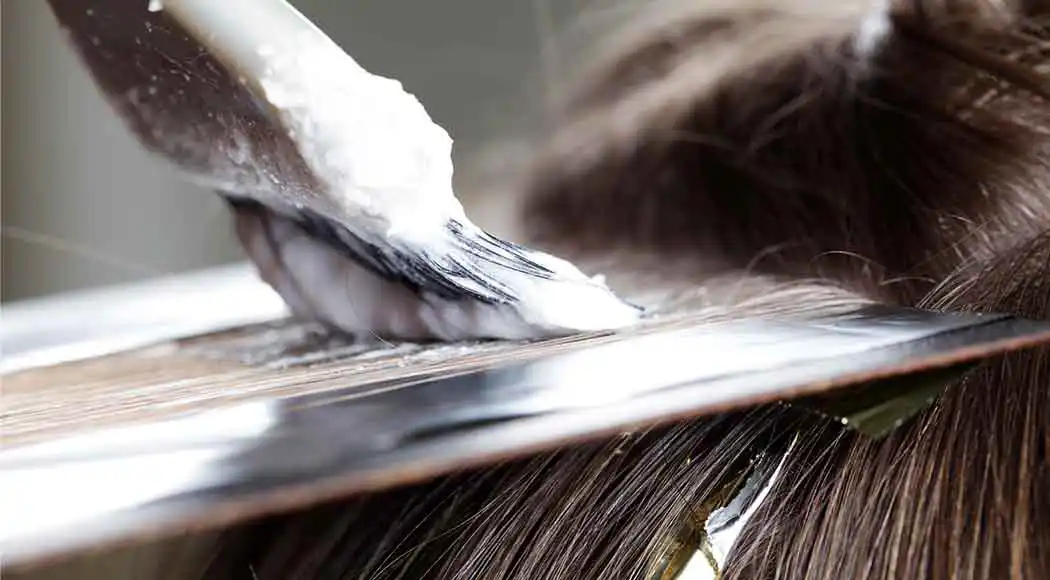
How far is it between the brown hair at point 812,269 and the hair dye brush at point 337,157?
65 mm

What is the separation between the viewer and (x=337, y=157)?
1.05 feet

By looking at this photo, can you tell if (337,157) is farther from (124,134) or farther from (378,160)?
(124,134)

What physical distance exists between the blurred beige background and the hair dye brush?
346mm

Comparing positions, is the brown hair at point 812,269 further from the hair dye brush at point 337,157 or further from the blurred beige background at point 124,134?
the blurred beige background at point 124,134

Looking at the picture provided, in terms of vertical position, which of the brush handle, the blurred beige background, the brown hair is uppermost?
the blurred beige background

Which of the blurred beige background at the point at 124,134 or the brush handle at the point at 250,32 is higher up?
the blurred beige background at the point at 124,134

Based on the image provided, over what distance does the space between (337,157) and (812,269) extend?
261 millimetres

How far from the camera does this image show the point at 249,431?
0.73 feet

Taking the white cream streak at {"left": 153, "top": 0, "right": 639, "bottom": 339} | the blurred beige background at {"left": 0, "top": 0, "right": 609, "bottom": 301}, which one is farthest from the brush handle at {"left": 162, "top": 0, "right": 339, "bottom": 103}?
the blurred beige background at {"left": 0, "top": 0, "right": 609, "bottom": 301}

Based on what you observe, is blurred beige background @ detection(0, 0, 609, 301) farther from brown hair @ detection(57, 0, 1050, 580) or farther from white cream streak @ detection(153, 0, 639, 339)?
white cream streak @ detection(153, 0, 639, 339)

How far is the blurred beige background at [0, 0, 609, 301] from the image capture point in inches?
30.8

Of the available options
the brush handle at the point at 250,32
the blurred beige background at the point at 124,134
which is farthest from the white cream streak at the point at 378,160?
the blurred beige background at the point at 124,134

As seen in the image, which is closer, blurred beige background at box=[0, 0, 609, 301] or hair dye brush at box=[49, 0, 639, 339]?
hair dye brush at box=[49, 0, 639, 339]

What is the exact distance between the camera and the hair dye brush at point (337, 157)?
319 mm
